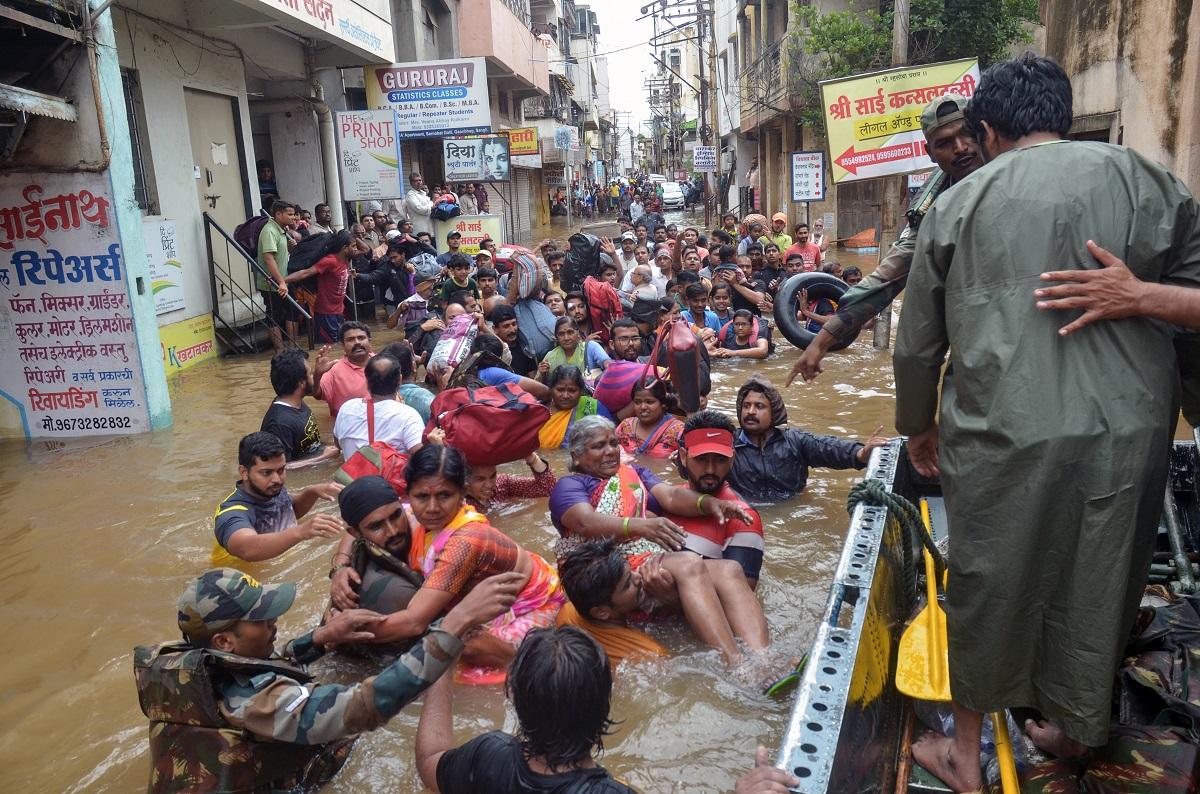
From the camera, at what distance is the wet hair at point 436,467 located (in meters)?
3.61

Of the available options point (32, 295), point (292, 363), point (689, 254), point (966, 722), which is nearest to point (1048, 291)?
point (966, 722)

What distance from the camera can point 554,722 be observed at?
1952 millimetres

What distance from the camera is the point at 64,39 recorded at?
6.79 metres

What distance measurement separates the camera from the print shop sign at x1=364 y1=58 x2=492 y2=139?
52.1ft

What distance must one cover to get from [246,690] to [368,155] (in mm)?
12899

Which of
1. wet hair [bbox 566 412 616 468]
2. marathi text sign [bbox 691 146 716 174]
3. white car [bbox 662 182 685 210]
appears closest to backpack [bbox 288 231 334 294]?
wet hair [bbox 566 412 616 468]

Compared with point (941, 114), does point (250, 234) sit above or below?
below

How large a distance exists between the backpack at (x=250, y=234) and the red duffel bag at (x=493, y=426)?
24.2ft

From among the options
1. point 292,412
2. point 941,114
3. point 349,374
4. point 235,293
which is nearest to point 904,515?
point 941,114

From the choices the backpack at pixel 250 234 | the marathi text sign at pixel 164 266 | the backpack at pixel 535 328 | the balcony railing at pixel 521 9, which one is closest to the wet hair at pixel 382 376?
the backpack at pixel 535 328

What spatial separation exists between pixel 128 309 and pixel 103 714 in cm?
471

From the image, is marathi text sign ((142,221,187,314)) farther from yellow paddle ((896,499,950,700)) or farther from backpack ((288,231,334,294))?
yellow paddle ((896,499,950,700))

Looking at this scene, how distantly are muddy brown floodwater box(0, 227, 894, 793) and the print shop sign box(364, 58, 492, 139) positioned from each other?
29.5 feet

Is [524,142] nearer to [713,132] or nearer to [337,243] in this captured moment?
[713,132]
